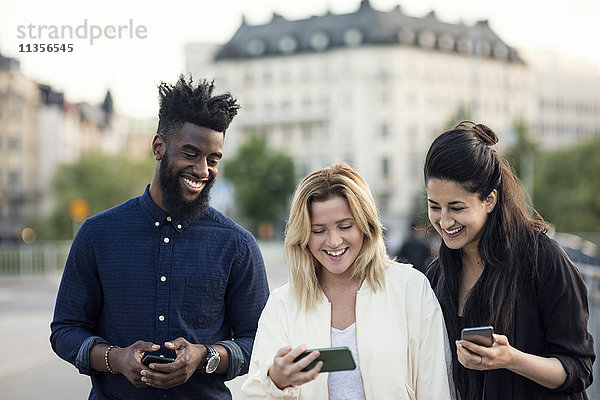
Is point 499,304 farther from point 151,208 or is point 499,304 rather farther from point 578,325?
point 151,208

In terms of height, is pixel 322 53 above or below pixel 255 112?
above

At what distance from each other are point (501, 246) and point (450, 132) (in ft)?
1.62

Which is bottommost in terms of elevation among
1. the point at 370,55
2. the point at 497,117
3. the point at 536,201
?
the point at 536,201

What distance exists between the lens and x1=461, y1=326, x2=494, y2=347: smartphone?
301cm

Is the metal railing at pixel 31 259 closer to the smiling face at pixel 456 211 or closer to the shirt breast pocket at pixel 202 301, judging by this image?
the shirt breast pocket at pixel 202 301

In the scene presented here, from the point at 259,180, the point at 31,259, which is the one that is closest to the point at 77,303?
the point at 31,259

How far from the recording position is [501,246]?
3441mm

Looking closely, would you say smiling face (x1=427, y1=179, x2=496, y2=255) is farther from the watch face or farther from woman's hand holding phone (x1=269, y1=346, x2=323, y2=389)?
the watch face

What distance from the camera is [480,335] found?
119 inches

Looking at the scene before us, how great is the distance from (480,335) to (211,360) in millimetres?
1047

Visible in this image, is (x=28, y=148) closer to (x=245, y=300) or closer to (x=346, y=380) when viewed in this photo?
(x=245, y=300)

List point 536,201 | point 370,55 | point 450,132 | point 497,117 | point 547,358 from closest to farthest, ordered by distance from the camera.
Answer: point 547,358, point 450,132, point 536,201, point 370,55, point 497,117

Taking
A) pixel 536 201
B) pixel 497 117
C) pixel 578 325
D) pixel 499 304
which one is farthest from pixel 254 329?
pixel 497 117

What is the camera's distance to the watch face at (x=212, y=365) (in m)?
3.42
